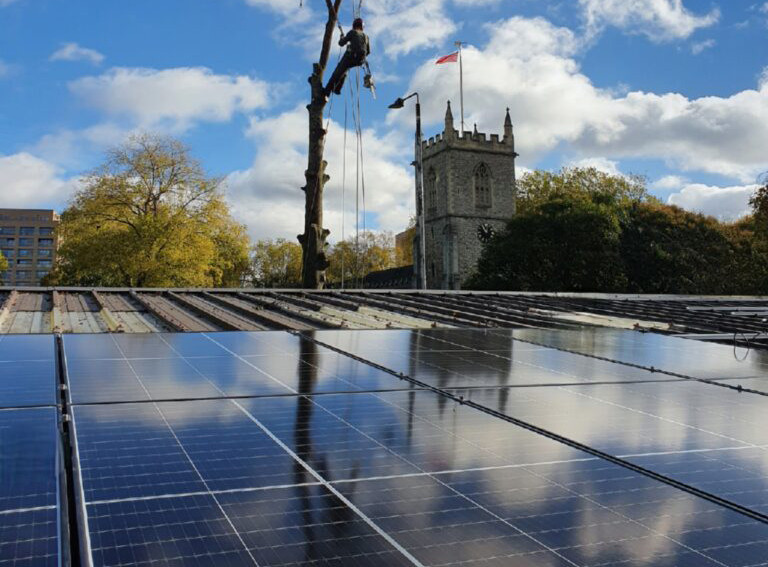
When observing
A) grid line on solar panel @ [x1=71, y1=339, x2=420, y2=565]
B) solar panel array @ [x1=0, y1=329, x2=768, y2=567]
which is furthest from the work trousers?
grid line on solar panel @ [x1=71, y1=339, x2=420, y2=565]

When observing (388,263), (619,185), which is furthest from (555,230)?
(388,263)

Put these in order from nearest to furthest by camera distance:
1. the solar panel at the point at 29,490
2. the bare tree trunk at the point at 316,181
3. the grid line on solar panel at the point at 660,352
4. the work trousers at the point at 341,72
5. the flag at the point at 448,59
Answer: the solar panel at the point at 29,490 < the grid line on solar panel at the point at 660,352 < the work trousers at the point at 341,72 < the bare tree trunk at the point at 316,181 < the flag at the point at 448,59

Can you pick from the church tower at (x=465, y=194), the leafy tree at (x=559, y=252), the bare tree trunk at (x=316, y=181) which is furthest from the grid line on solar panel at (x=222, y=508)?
the church tower at (x=465, y=194)

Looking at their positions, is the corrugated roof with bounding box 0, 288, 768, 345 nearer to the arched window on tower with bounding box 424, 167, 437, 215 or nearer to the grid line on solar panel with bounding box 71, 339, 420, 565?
the grid line on solar panel with bounding box 71, 339, 420, 565

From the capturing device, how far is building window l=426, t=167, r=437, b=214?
87.9 m

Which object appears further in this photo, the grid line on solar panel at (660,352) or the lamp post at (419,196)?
the lamp post at (419,196)

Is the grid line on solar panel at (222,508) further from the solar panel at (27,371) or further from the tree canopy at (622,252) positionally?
the tree canopy at (622,252)

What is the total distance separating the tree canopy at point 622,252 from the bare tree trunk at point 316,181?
40.1 metres

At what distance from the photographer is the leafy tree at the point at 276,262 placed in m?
111

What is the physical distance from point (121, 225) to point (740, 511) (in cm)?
5098

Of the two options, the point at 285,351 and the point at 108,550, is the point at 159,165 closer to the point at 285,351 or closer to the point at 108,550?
the point at 285,351

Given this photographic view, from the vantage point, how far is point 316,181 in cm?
2331

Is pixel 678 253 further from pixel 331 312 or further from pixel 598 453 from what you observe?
pixel 598 453

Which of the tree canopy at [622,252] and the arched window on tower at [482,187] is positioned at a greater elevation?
the arched window on tower at [482,187]
